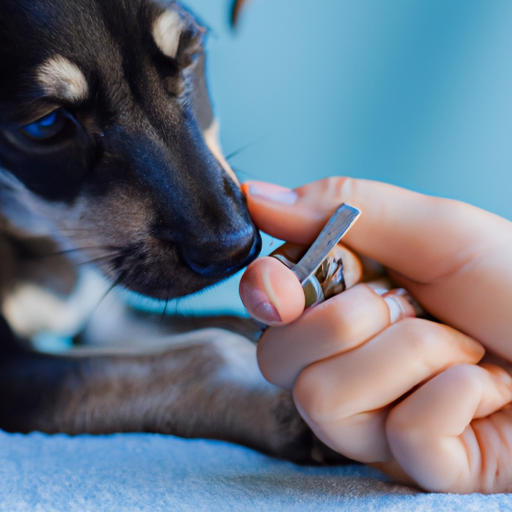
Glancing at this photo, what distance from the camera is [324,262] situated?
0.45 m

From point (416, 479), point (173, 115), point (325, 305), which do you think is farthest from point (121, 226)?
point (416, 479)

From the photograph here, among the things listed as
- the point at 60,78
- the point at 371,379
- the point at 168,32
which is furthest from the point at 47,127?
the point at 371,379

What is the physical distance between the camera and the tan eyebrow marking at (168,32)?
54cm

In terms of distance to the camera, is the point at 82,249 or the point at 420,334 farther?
the point at 82,249

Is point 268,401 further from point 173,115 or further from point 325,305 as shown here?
point 173,115

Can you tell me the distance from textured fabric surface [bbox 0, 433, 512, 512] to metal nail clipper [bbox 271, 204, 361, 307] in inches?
6.7

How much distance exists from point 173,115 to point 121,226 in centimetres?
14

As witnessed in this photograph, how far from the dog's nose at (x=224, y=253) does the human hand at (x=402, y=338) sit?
2cm

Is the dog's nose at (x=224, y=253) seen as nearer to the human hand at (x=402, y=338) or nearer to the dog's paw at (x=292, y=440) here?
the human hand at (x=402, y=338)

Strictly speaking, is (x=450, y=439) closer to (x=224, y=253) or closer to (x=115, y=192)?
(x=224, y=253)

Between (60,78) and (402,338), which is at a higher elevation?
(60,78)

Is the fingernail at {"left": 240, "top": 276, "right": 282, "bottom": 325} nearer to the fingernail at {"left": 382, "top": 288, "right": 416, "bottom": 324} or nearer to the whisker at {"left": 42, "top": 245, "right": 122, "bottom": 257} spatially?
the fingernail at {"left": 382, "top": 288, "right": 416, "bottom": 324}

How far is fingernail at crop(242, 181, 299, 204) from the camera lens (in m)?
0.48

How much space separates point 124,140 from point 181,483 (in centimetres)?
35
